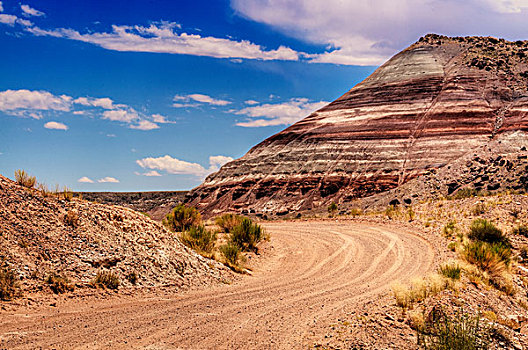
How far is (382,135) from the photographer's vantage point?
4756 centimetres

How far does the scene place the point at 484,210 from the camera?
22547mm

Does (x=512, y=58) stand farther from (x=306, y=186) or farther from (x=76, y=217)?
(x=76, y=217)

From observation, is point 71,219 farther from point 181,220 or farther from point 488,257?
point 488,257

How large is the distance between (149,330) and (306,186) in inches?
1498

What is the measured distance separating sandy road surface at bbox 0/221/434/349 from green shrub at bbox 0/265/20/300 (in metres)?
0.62

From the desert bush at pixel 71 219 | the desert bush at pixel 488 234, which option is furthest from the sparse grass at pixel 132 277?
the desert bush at pixel 488 234

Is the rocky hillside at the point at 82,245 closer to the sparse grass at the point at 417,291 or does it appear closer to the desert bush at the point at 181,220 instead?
the sparse grass at the point at 417,291

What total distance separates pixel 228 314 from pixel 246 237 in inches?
393

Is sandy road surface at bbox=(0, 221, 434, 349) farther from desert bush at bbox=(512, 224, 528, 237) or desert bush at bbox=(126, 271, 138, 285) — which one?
desert bush at bbox=(512, 224, 528, 237)

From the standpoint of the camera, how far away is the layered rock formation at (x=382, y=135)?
4316 cm

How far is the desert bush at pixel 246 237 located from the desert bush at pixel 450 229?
9.67 metres

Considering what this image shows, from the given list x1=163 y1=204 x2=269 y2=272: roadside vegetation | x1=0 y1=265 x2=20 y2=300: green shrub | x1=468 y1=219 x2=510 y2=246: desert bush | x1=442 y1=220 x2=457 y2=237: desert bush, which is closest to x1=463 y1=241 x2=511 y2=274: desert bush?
x1=468 y1=219 x2=510 y2=246: desert bush

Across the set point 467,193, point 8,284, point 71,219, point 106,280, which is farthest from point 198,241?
point 467,193

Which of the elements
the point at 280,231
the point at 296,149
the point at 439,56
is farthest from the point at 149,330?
the point at 439,56
